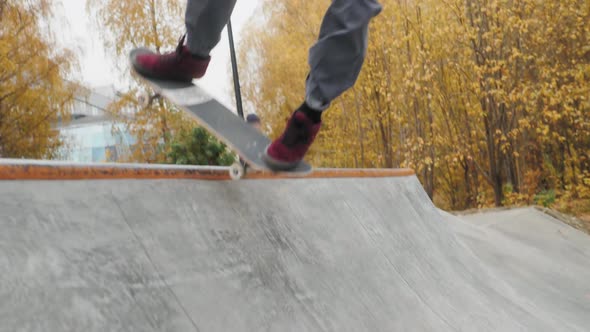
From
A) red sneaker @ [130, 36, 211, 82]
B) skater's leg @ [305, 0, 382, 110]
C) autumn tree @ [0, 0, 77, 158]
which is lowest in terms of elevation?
autumn tree @ [0, 0, 77, 158]

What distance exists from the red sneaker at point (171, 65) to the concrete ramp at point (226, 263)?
1.69 ft

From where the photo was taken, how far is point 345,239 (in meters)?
2.41

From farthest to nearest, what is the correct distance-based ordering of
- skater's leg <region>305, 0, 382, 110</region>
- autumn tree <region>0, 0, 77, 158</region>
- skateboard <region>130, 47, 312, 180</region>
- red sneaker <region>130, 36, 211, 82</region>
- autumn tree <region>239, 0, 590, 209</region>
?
1. autumn tree <region>0, 0, 77, 158</region>
2. autumn tree <region>239, 0, 590, 209</region>
3. red sneaker <region>130, 36, 211, 82</region>
4. skateboard <region>130, 47, 312, 180</region>
5. skater's leg <region>305, 0, 382, 110</region>

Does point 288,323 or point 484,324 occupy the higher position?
point 288,323

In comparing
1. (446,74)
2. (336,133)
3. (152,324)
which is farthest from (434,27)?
(152,324)

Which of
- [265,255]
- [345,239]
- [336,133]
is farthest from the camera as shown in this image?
[336,133]

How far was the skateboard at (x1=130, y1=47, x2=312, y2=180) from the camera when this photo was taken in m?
1.92

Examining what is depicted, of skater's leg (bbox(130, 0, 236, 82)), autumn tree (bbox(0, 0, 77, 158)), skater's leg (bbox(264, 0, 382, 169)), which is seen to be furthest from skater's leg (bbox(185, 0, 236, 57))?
autumn tree (bbox(0, 0, 77, 158))

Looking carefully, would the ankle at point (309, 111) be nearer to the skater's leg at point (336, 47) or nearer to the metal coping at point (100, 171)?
the skater's leg at point (336, 47)

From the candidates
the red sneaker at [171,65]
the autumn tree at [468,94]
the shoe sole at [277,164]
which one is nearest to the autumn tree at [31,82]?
the autumn tree at [468,94]

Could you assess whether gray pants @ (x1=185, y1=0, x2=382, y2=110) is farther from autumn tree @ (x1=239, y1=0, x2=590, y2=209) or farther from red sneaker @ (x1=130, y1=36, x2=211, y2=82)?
autumn tree @ (x1=239, y1=0, x2=590, y2=209)

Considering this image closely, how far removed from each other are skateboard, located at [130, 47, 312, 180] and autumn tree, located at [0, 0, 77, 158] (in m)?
13.2

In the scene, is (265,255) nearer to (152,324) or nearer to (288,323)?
(288,323)

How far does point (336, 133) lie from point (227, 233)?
42.0 feet
